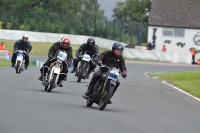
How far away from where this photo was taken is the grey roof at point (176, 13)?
67.8 m

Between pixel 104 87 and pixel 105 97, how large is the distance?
222 millimetres

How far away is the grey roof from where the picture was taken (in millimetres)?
67750

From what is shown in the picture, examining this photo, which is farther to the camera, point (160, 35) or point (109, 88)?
point (160, 35)

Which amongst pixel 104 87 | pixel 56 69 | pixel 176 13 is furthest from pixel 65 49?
pixel 176 13

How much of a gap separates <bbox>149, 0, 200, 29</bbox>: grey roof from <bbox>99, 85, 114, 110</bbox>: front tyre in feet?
175

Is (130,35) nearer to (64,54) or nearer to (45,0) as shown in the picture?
(45,0)

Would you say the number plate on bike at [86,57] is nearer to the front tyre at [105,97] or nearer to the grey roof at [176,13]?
the front tyre at [105,97]

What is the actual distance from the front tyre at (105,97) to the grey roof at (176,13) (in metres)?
53.3

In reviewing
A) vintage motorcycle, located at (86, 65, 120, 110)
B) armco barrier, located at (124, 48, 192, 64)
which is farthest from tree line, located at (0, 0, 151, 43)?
vintage motorcycle, located at (86, 65, 120, 110)

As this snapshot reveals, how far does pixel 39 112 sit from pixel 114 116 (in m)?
1.59

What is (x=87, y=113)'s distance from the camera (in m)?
13.4

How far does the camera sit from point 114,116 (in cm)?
1324

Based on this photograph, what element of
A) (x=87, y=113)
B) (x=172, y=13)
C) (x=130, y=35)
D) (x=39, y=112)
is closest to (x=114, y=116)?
(x=87, y=113)

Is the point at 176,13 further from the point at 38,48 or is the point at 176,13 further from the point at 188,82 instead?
the point at 188,82
